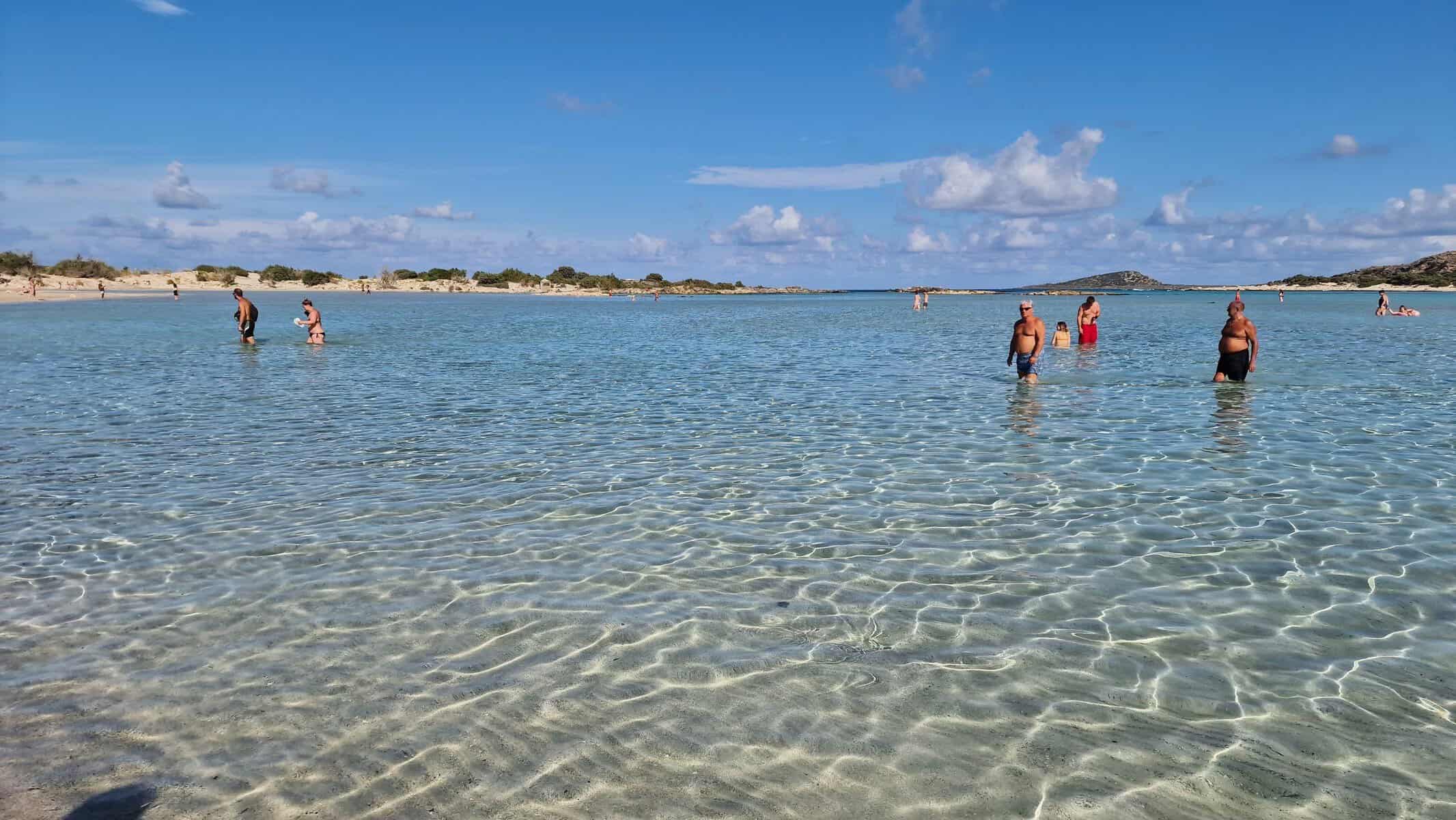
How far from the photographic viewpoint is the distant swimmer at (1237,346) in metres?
20.0

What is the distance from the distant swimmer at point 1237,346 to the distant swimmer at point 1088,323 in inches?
444

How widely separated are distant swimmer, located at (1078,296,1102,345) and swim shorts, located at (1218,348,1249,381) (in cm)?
1125

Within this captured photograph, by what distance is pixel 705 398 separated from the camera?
1877 centimetres

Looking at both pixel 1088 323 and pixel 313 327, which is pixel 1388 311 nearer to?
pixel 1088 323

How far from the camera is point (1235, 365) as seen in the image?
20406 millimetres

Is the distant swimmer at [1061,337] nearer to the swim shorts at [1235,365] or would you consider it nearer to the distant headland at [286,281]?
the swim shorts at [1235,365]

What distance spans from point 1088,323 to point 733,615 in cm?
2890

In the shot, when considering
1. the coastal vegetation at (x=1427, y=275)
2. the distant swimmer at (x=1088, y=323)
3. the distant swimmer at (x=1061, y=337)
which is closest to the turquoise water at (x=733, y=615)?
the distant swimmer at (x=1061, y=337)

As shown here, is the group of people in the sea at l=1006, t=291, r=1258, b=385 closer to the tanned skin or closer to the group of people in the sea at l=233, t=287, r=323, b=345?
the tanned skin

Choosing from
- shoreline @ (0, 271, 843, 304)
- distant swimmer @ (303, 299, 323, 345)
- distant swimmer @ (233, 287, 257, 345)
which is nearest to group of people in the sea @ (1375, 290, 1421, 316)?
distant swimmer @ (303, 299, 323, 345)

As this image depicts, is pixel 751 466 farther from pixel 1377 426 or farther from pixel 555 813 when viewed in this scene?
pixel 1377 426

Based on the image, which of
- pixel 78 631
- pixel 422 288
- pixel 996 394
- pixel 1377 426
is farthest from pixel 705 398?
pixel 422 288

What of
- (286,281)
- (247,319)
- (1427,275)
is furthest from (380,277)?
(1427,275)

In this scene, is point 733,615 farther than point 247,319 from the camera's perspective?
No
